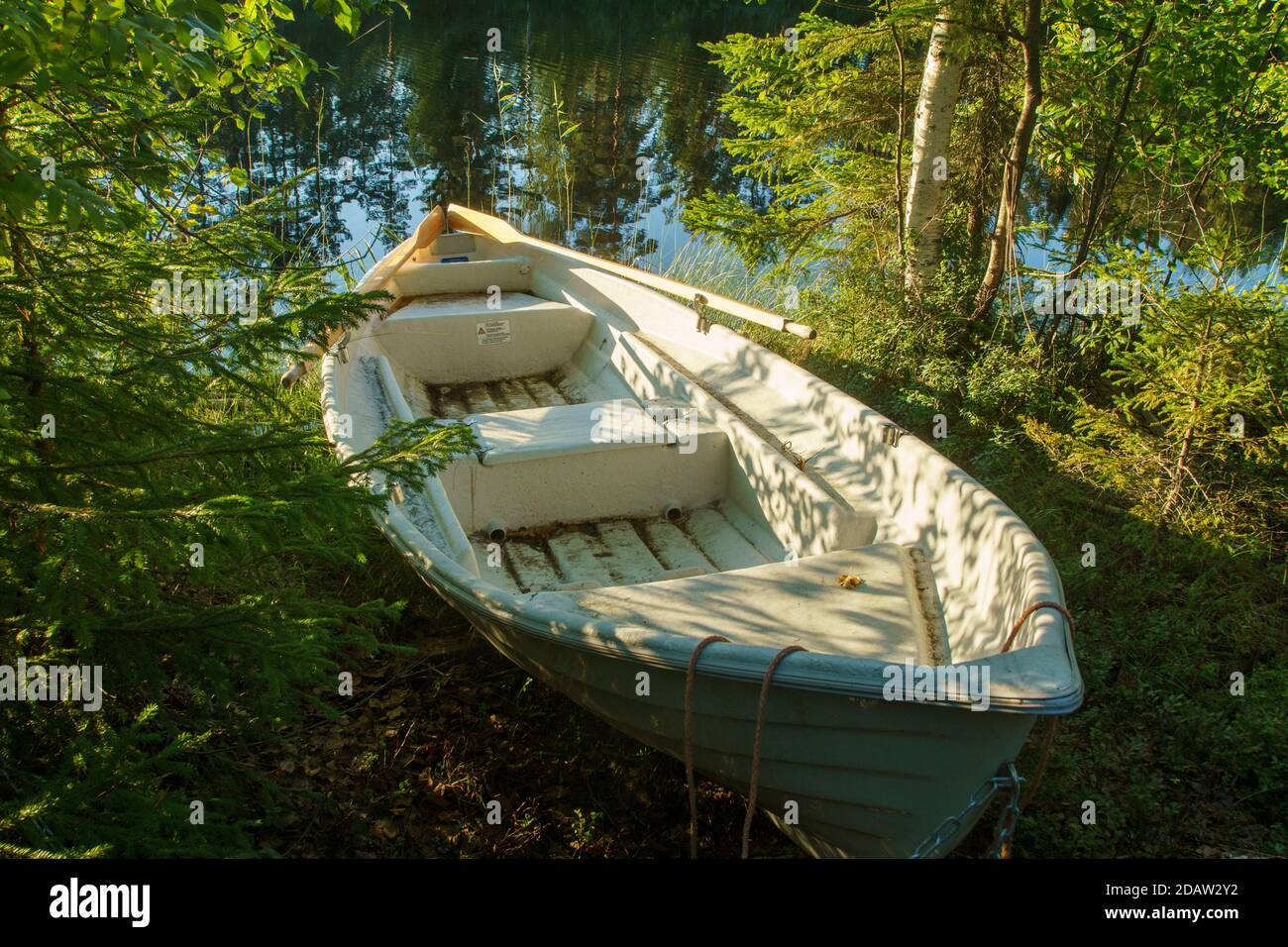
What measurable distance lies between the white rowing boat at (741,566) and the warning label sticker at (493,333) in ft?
0.10

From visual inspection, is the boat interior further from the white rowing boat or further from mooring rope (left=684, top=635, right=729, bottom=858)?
mooring rope (left=684, top=635, right=729, bottom=858)

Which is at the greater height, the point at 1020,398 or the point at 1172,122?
the point at 1172,122

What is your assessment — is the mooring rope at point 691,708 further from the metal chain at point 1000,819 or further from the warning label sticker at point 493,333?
the warning label sticker at point 493,333

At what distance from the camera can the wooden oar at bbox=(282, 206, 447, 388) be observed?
5543 mm

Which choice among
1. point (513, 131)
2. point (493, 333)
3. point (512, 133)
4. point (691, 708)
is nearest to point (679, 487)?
point (691, 708)

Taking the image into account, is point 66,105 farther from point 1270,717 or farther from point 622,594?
point 1270,717

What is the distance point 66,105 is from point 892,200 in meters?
5.08

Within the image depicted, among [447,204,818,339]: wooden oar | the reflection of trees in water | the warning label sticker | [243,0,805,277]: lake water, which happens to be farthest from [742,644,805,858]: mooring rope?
the reflection of trees in water

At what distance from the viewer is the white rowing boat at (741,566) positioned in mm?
2539

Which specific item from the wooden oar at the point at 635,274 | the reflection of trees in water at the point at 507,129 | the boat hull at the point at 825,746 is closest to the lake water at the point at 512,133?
the reflection of trees in water at the point at 507,129

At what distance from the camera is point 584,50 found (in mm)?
18156

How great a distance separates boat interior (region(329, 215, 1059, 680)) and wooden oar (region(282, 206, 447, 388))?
25 centimetres

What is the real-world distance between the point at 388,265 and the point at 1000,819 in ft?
19.7

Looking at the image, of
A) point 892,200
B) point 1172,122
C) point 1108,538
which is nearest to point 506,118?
point 892,200
